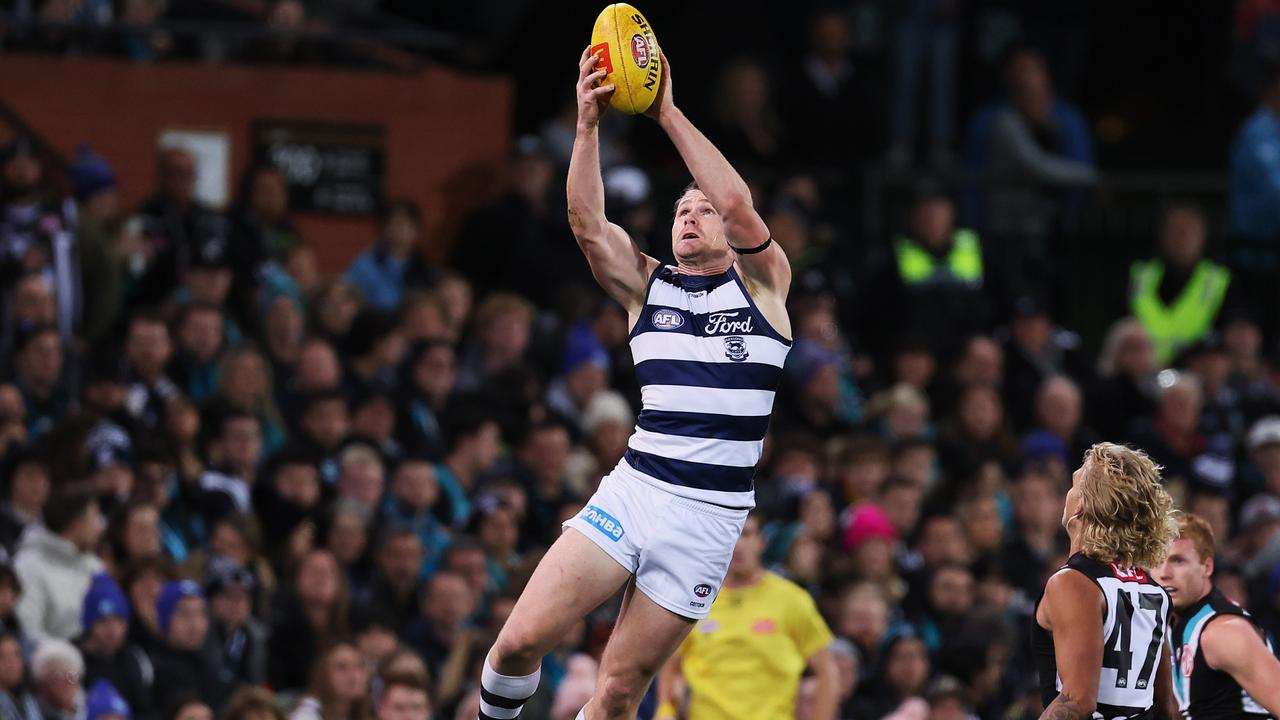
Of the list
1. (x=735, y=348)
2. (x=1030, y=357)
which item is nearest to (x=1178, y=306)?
(x=1030, y=357)

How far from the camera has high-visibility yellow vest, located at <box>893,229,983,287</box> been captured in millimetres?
17234

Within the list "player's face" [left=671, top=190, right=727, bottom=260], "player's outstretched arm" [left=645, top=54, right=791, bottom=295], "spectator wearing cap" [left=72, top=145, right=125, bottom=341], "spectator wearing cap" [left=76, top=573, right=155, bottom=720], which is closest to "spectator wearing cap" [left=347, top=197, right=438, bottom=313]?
"spectator wearing cap" [left=72, top=145, right=125, bottom=341]

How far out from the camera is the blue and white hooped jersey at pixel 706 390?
8438mm

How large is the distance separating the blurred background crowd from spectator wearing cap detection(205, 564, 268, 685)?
0.02m

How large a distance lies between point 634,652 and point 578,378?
658 cm

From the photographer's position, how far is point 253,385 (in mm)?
13312

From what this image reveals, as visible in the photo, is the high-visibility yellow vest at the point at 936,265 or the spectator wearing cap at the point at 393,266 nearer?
the spectator wearing cap at the point at 393,266

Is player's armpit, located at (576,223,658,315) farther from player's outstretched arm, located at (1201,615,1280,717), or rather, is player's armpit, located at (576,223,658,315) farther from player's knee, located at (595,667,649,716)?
player's outstretched arm, located at (1201,615,1280,717)

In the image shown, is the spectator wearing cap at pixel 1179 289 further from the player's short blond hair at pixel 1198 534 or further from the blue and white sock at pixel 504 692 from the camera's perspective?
the blue and white sock at pixel 504 692

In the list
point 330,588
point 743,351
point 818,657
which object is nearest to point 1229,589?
point 818,657

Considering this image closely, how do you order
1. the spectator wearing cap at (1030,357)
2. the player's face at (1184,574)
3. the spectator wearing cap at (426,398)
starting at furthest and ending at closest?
1. the spectator wearing cap at (1030,357)
2. the spectator wearing cap at (426,398)
3. the player's face at (1184,574)

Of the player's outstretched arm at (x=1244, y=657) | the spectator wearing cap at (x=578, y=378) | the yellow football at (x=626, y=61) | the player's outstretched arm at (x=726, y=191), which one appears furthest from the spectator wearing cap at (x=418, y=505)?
the player's outstretched arm at (x=1244, y=657)

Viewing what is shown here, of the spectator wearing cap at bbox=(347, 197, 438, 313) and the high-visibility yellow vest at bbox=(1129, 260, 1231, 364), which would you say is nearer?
the spectator wearing cap at bbox=(347, 197, 438, 313)

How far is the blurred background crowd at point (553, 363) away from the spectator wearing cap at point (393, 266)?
0.03m
